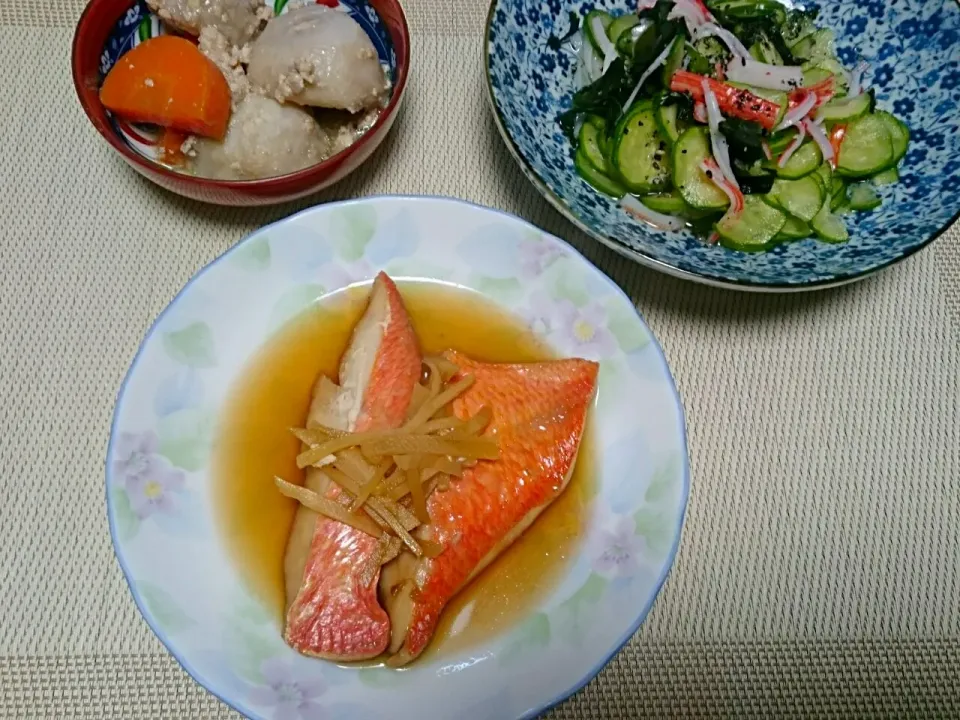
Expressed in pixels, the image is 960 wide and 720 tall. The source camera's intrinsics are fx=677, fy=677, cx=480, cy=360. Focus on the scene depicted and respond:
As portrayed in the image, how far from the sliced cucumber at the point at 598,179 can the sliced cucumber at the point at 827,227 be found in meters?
0.45

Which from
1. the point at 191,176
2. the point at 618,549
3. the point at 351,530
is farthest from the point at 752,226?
the point at 191,176

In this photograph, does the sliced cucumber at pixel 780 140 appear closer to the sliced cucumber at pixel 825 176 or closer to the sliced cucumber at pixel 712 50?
the sliced cucumber at pixel 825 176

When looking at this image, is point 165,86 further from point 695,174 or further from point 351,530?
point 695,174

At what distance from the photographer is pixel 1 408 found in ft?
5.14

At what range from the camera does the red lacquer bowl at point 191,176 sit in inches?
55.3

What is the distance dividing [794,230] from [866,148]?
0.33m

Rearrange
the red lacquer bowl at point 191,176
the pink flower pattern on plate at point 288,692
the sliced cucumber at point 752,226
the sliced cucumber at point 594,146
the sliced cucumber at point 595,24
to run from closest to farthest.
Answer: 1. the pink flower pattern on plate at point 288,692
2. the red lacquer bowl at point 191,176
3. the sliced cucumber at point 752,226
4. the sliced cucumber at point 594,146
5. the sliced cucumber at point 595,24

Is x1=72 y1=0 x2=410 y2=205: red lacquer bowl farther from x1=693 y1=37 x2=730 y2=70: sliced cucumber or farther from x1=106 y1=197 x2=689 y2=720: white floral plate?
x1=693 y1=37 x2=730 y2=70: sliced cucumber

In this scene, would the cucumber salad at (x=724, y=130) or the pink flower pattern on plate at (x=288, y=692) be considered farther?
the cucumber salad at (x=724, y=130)

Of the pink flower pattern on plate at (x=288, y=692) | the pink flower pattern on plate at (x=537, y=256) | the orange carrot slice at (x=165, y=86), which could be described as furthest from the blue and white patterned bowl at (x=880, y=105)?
the pink flower pattern on plate at (x=288, y=692)

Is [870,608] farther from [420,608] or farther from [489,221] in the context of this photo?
[489,221]

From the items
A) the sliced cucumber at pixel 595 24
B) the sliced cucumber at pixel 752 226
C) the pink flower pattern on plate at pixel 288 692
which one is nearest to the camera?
the pink flower pattern on plate at pixel 288 692

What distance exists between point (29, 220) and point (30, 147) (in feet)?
0.71

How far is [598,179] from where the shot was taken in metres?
1.62
